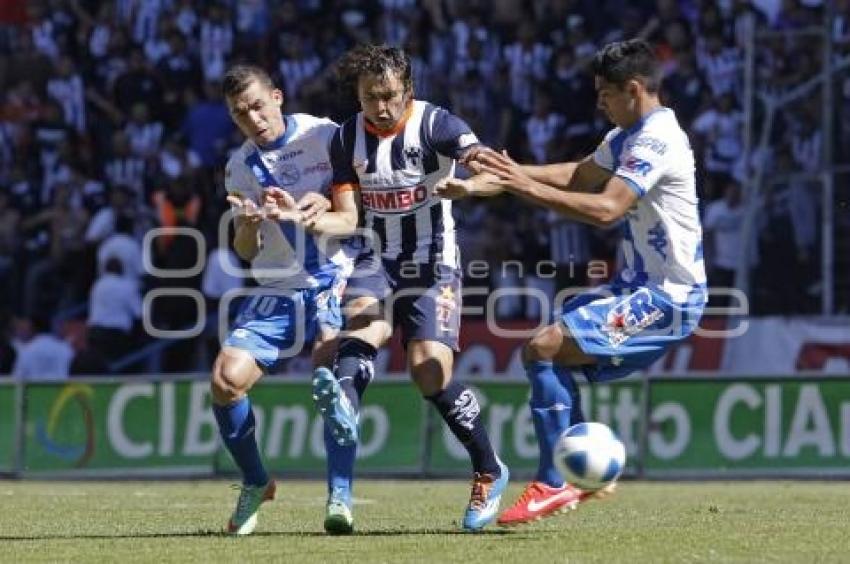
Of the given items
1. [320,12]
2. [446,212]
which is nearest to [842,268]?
[320,12]

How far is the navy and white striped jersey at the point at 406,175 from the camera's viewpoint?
10.3 metres

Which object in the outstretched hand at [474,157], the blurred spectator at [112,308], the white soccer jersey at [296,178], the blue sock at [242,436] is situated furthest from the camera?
the blurred spectator at [112,308]

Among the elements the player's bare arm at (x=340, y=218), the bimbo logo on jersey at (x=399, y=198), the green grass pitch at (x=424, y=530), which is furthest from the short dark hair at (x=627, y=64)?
the green grass pitch at (x=424, y=530)

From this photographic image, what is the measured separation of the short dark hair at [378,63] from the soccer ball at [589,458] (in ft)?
7.33

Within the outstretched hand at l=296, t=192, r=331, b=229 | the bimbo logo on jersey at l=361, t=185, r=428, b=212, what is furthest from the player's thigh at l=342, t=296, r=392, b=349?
the outstretched hand at l=296, t=192, r=331, b=229

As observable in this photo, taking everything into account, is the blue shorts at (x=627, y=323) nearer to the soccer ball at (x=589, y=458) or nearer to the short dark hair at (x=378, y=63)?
the soccer ball at (x=589, y=458)

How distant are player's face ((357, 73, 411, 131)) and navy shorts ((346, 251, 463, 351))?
843 mm

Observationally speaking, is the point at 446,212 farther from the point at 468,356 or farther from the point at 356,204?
the point at 468,356

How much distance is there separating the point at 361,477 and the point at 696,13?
23.3 feet

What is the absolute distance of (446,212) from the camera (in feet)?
34.4

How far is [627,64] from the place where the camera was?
31.9 ft

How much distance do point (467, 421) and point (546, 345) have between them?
3.00 feet

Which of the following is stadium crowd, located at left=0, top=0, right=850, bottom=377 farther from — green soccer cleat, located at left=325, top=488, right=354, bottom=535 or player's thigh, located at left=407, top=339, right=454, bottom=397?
green soccer cleat, located at left=325, top=488, right=354, bottom=535

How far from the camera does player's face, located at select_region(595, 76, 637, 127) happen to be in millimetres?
9766
